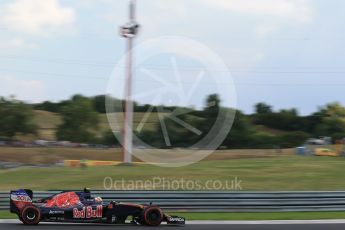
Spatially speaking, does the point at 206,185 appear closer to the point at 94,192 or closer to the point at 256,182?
the point at 256,182

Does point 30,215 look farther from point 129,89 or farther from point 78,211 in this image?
point 129,89

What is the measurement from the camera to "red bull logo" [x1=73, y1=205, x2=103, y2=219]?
12297mm

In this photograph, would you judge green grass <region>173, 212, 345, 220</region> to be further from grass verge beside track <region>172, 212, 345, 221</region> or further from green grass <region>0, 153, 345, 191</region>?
green grass <region>0, 153, 345, 191</region>

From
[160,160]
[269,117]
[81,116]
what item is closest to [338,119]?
[269,117]

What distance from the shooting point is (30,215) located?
40.1 feet

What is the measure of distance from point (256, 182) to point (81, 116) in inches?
2544

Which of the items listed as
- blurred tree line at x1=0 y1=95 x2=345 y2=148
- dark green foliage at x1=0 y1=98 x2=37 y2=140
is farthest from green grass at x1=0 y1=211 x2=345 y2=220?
dark green foliage at x1=0 y1=98 x2=37 y2=140

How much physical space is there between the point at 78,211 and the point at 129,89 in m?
20.4

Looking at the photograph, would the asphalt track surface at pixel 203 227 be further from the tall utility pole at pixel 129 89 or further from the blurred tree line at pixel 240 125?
the blurred tree line at pixel 240 125

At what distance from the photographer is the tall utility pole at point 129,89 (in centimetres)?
3241

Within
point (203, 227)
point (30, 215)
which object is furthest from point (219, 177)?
point (30, 215)

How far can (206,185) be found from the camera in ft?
70.0

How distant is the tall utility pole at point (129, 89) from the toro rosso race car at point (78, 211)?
56.7ft

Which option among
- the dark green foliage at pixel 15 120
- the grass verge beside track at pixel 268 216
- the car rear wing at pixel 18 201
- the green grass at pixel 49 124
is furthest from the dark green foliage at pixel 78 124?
the car rear wing at pixel 18 201
